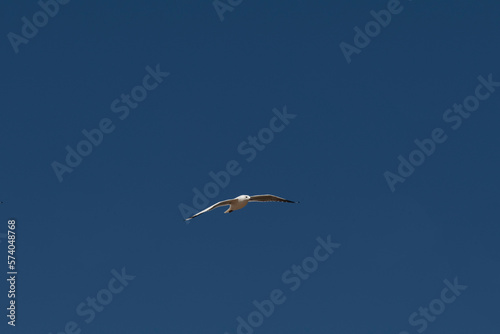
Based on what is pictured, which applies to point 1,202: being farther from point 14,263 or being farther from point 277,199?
point 277,199

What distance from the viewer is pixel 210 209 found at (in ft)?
165

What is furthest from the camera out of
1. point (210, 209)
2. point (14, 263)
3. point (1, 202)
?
point (14, 263)

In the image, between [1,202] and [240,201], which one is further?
[240,201]

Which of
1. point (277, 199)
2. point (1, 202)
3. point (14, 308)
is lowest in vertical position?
point (277, 199)

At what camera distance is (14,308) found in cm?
5306

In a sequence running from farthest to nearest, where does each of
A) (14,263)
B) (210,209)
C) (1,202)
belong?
1. (14,263)
2. (210,209)
3. (1,202)

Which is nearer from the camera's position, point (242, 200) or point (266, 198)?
point (242, 200)

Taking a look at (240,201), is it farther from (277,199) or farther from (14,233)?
(14,233)

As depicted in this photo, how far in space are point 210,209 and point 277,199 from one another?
634 centimetres

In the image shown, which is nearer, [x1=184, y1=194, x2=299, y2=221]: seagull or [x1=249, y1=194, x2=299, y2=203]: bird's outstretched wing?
[x1=184, y1=194, x2=299, y2=221]: seagull

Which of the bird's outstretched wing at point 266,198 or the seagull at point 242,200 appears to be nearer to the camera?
the seagull at point 242,200

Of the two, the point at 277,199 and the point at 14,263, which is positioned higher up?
the point at 14,263

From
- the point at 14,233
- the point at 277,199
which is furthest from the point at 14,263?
the point at 277,199

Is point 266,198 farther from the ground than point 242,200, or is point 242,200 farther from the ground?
point 242,200
